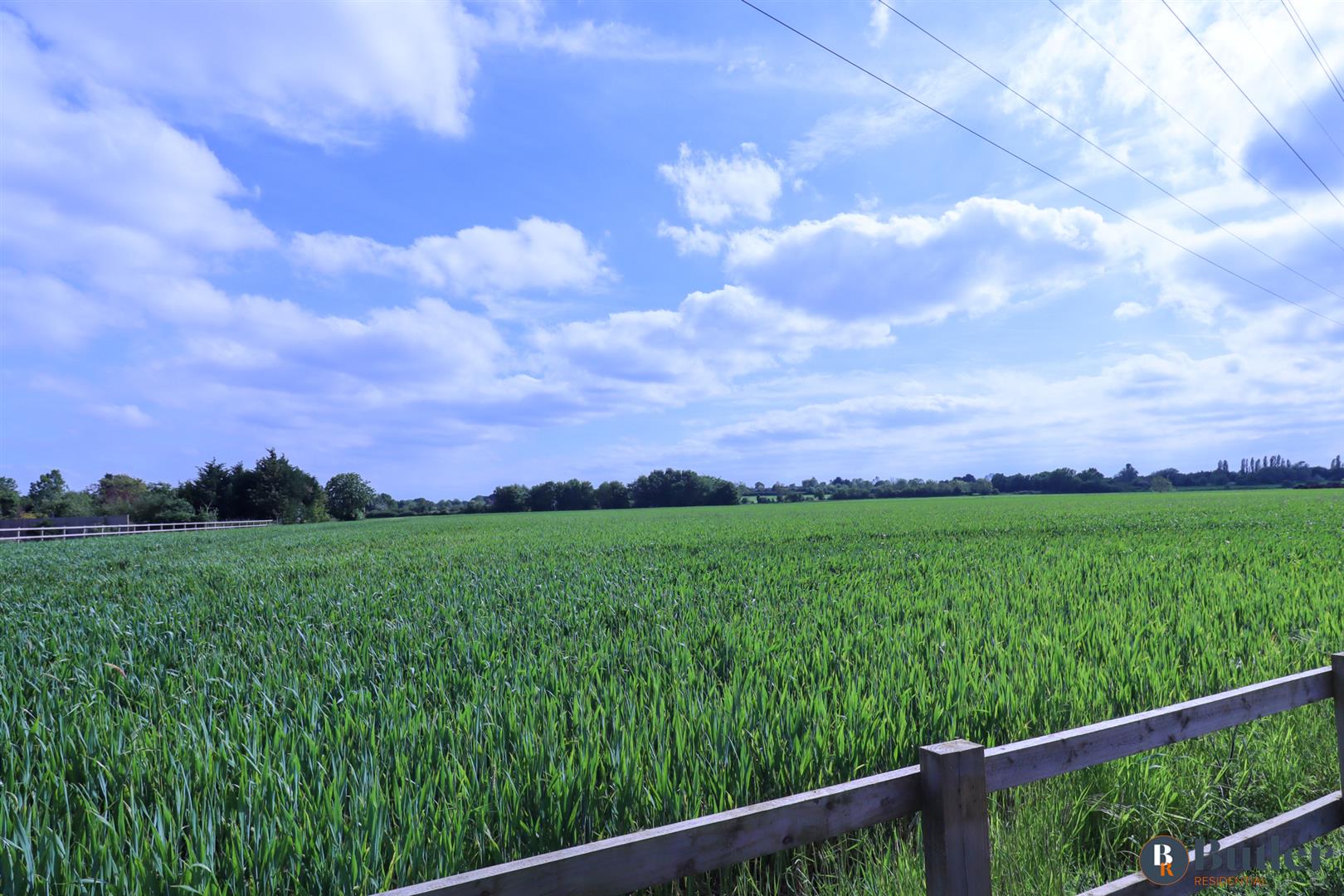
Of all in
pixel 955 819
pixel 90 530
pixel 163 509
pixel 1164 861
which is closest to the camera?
pixel 955 819

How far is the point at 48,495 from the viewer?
113562 millimetres

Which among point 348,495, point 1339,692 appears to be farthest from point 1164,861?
point 348,495

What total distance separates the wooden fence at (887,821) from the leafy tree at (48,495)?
5053 inches

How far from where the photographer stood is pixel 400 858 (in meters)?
2.88

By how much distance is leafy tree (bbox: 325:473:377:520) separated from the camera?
11419 cm

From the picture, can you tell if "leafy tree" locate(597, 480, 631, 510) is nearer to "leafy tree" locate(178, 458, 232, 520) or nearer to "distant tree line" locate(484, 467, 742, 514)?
"distant tree line" locate(484, 467, 742, 514)

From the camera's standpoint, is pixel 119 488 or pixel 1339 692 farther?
pixel 119 488

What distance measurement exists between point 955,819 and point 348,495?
12674 cm

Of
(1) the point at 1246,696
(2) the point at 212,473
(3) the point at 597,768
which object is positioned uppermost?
(2) the point at 212,473

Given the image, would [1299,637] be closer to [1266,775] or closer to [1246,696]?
[1266,775]

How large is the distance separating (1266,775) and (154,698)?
8167 millimetres

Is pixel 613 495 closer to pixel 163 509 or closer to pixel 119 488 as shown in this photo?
pixel 163 509

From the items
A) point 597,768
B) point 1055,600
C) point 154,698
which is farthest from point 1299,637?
point 154,698

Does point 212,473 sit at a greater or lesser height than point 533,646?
greater
